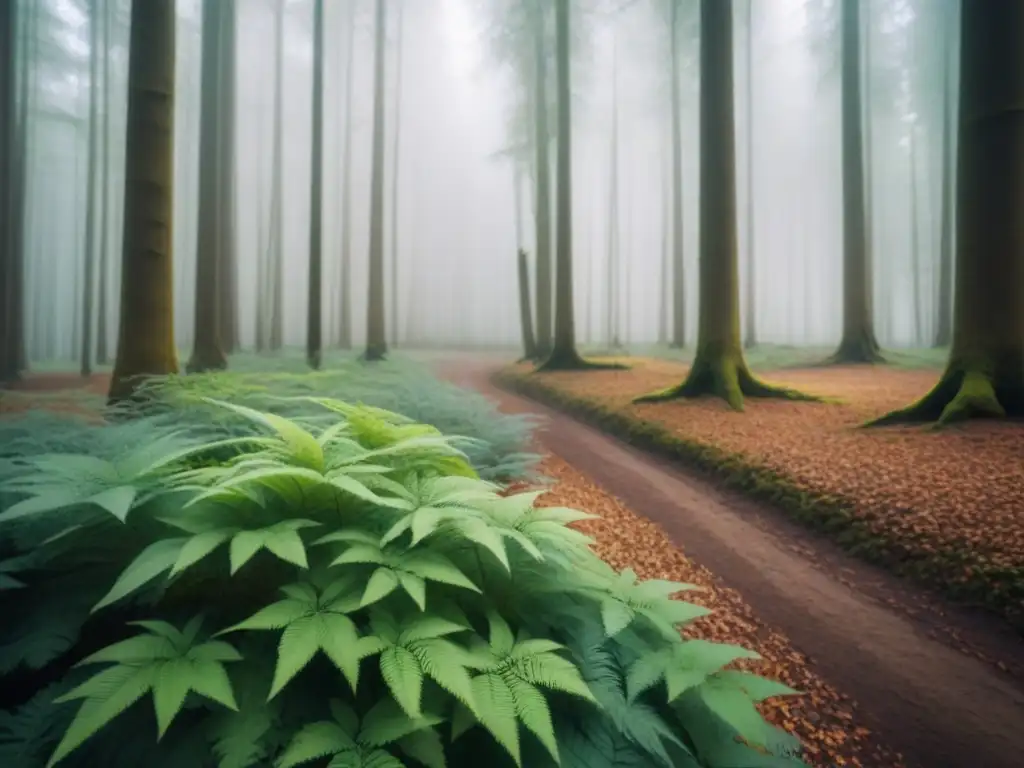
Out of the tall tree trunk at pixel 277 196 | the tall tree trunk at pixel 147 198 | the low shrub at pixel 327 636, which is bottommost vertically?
the low shrub at pixel 327 636

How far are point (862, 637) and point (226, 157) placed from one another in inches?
639

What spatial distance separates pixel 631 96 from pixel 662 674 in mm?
28752

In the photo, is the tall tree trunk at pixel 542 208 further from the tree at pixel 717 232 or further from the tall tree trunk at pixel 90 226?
the tall tree trunk at pixel 90 226

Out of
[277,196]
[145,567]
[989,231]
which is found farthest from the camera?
[277,196]

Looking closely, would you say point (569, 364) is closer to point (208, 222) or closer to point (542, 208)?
point (542, 208)

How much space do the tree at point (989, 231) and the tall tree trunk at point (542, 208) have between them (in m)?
11.4

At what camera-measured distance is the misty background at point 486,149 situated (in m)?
20.8

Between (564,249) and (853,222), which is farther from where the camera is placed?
(853,222)

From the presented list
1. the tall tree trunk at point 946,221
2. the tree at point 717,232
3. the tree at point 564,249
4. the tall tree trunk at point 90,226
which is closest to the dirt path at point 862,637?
the tree at point 717,232

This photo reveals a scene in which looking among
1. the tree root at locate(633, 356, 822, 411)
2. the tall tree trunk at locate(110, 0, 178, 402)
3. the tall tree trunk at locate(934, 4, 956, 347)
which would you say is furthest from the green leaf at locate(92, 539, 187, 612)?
the tall tree trunk at locate(934, 4, 956, 347)

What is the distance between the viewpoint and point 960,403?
6047mm

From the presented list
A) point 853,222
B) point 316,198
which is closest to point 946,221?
point 853,222

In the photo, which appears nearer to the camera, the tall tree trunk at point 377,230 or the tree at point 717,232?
the tree at point 717,232

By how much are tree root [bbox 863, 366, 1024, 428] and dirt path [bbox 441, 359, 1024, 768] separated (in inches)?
99.6
